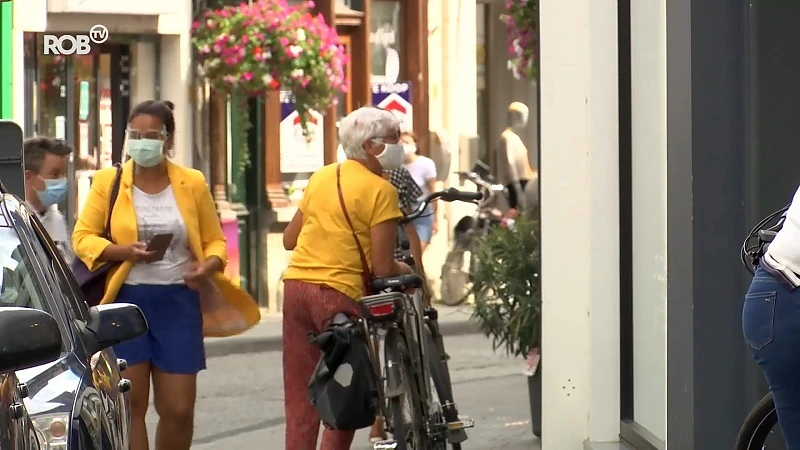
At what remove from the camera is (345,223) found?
7559 mm

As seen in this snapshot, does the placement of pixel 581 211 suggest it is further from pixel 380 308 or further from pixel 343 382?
pixel 343 382

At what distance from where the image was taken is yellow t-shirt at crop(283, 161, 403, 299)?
24.7 ft

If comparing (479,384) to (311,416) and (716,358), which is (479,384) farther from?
(716,358)

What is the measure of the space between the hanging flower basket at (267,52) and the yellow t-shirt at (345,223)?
10.8 metres

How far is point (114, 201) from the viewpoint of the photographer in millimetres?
7746

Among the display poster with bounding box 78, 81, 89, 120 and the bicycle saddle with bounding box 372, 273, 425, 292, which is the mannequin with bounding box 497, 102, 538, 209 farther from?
the bicycle saddle with bounding box 372, 273, 425, 292

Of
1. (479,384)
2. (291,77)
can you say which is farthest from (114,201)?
(291,77)

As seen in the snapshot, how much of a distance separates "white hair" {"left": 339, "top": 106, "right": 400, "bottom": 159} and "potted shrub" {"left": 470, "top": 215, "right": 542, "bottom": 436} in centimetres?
201

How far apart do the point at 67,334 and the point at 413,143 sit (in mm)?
12194

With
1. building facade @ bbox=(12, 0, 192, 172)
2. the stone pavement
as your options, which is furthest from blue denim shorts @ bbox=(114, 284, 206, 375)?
building facade @ bbox=(12, 0, 192, 172)

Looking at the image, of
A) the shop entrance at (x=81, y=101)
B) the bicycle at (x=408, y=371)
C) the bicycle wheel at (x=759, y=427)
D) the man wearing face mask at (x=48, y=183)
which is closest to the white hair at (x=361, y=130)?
the bicycle at (x=408, y=371)

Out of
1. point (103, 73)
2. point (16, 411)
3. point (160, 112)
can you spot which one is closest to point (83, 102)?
point (103, 73)

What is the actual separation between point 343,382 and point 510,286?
8.47 ft

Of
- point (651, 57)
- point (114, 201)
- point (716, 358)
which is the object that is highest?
point (651, 57)
